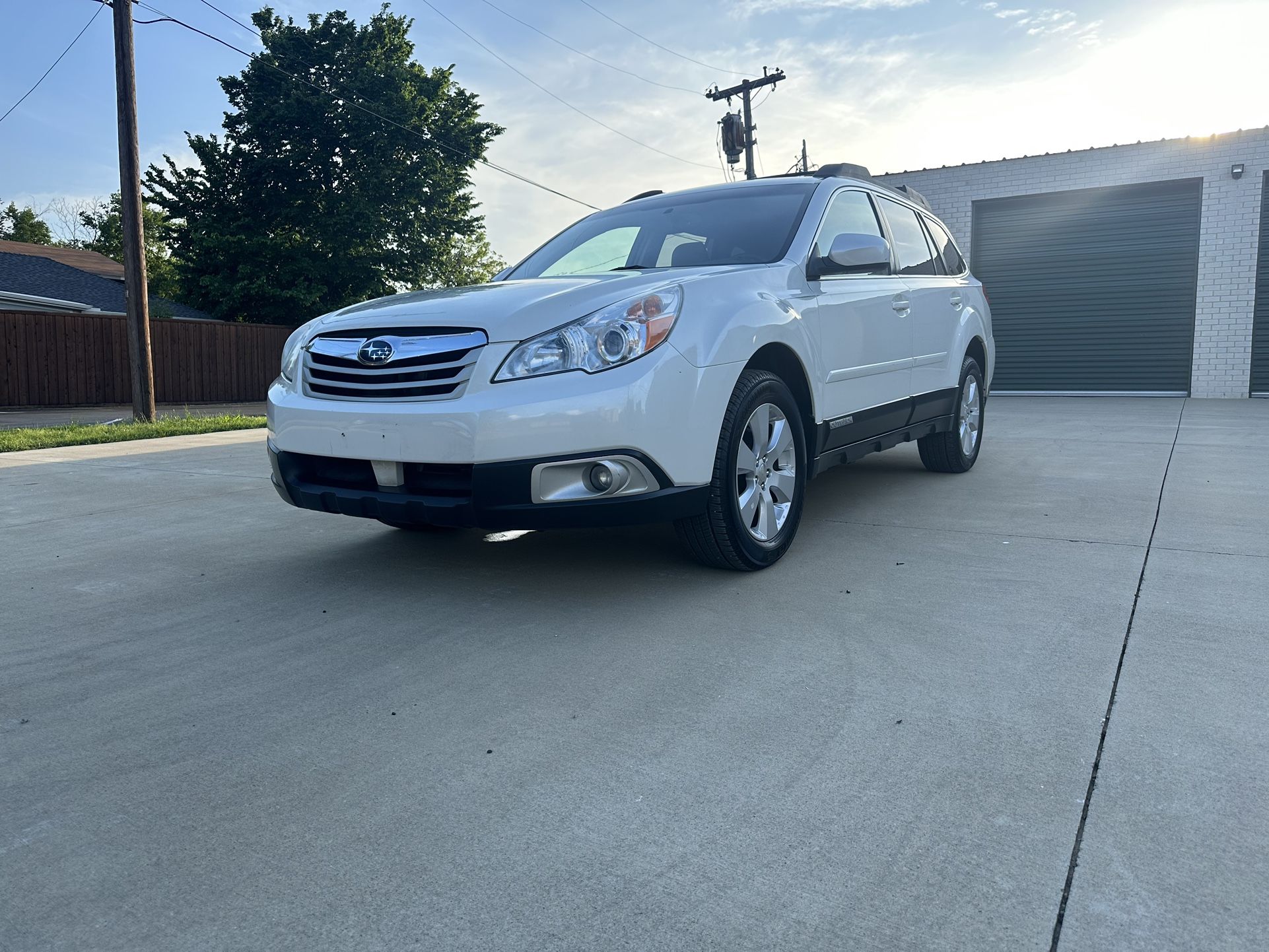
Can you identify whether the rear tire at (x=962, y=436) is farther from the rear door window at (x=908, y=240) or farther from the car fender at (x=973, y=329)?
the rear door window at (x=908, y=240)

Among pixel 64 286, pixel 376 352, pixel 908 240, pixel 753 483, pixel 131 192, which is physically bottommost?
pixel 753 483

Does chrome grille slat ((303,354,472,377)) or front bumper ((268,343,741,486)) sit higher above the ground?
chrome grille slat ((303,354,472,377))

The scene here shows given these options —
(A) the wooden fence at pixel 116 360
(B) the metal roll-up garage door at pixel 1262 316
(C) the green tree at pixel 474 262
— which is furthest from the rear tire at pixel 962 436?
(C) the green tree at pixel 474 262

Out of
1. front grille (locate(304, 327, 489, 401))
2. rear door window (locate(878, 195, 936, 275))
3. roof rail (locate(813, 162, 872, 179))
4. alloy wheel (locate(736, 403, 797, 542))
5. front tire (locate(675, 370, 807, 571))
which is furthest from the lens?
rear door window (locate(878, 195, 936, 275))

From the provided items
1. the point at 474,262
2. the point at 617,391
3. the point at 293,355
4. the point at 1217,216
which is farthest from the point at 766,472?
the point at 474,262

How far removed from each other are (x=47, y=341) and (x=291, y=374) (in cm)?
1910

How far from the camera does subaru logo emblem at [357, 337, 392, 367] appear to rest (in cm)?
359

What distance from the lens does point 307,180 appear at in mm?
31969

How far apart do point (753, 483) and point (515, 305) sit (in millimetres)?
1214

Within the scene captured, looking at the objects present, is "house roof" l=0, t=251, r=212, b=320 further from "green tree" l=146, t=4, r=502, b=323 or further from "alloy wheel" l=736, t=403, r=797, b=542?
"alloy wheel" l=736, t=403, r=797, b=542

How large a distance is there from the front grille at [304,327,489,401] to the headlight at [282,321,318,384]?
162 mm

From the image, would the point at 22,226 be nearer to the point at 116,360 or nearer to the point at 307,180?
the point at 307,180

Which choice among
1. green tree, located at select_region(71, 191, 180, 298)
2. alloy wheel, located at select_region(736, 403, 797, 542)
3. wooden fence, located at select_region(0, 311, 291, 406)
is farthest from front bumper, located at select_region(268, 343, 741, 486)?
green tree, located at select_region(71, 191, 180, 298)

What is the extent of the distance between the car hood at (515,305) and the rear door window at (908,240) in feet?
6.60
